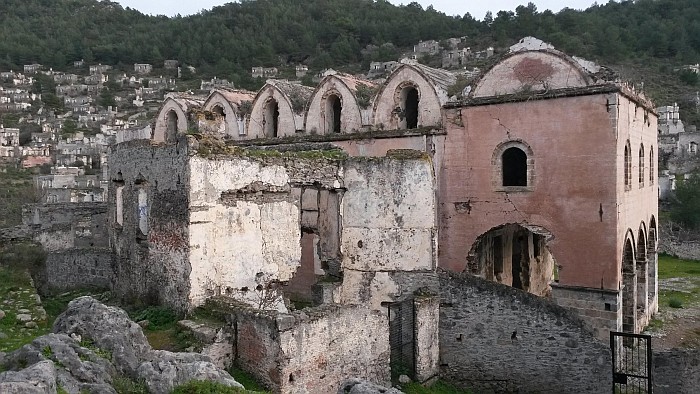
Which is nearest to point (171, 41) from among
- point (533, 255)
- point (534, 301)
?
point (533, 255)

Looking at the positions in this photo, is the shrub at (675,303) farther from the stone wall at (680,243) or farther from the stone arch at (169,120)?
the stone arch at (169,120)

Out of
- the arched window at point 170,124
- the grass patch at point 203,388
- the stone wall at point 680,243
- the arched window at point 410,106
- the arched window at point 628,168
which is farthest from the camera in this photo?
the stone wall at point 680,243

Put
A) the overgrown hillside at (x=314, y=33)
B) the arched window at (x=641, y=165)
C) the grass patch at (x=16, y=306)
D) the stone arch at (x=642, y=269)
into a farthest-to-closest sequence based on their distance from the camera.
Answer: the overgrown hillside at (x=314, y=33), the arched window at (x=641, y=165), the stone arch at (x=642, y=269), the grass patch at (x=16, y=306)

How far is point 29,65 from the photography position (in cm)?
8081

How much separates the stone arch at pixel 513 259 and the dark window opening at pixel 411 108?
12.5ft

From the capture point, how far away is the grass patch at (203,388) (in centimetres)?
636

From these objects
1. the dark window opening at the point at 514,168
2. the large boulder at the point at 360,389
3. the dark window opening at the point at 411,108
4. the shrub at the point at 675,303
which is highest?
the dark window opening at the point at 411,108

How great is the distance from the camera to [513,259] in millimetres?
19094

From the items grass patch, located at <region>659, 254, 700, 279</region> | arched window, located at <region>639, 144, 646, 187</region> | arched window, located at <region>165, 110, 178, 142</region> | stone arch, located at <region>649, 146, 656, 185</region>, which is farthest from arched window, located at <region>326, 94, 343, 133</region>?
grass patch, located at <region>659, 254, 700, 279</region>

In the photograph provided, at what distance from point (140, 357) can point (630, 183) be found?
12.9m

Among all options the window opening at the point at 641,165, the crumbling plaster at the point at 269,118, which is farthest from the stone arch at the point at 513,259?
the crumbling plaster at the point at 269,118

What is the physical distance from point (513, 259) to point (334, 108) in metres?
7.59

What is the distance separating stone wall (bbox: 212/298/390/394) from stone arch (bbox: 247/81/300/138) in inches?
360

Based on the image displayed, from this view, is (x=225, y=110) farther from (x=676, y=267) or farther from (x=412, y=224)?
(x=676, y=267)
